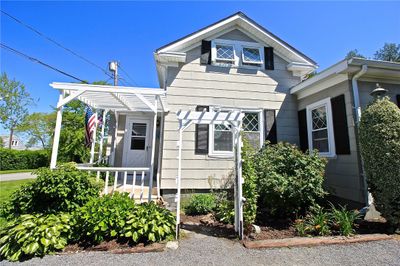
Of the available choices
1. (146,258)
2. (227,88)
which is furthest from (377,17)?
(146,258)

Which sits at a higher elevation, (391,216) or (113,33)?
(113,33)

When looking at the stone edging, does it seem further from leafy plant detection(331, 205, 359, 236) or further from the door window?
the door window

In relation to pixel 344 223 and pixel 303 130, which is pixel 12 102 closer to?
pixel 303 130

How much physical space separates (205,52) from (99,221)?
5.79 meters

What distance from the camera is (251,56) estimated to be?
23.1 ft

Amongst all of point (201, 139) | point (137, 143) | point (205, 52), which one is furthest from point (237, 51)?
point (137, 143)

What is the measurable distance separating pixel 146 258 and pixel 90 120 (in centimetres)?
542

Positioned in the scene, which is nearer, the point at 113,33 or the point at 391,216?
the point at 391,216

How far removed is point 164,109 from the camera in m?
6.23

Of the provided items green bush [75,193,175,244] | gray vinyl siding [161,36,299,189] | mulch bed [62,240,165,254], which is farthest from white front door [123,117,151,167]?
mulch bed [62,240,165,254]

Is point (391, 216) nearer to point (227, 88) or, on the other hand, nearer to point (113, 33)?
point (227, 88)

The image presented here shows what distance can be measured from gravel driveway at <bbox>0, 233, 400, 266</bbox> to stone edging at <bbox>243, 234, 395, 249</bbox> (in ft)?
0.29

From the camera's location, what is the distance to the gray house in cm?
512

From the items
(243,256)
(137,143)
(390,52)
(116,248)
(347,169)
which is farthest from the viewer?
(390,52)
